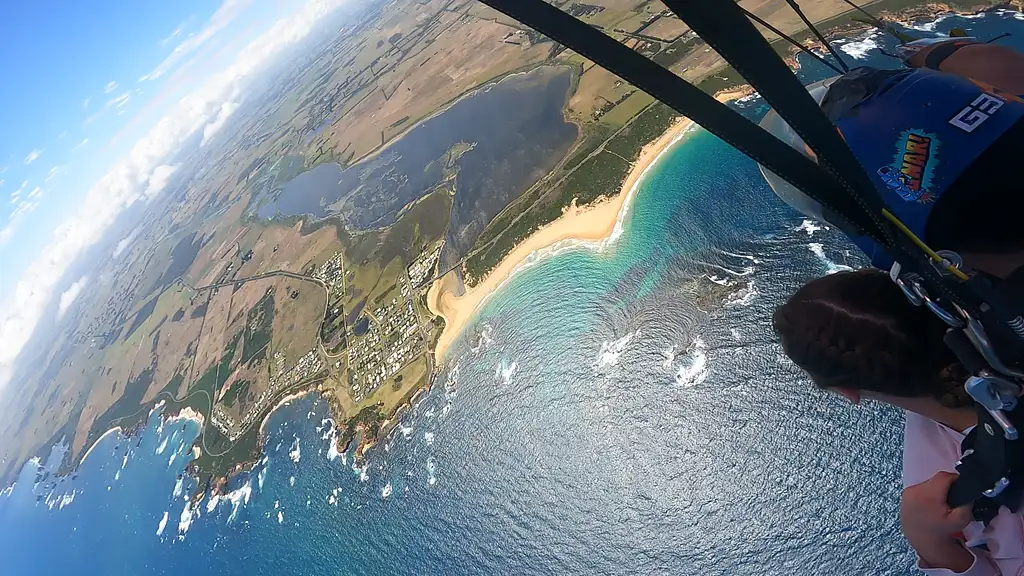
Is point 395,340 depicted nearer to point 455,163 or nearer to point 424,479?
point 424,479

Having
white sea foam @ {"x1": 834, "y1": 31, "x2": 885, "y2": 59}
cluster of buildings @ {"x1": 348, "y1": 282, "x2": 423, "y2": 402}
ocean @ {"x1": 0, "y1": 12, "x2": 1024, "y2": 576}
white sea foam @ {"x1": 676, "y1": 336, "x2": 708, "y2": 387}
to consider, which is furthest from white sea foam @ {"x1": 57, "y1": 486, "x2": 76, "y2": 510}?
white sea foam @ {"x1": 834, "y1": 31, "x2": 885, "y2": 59}

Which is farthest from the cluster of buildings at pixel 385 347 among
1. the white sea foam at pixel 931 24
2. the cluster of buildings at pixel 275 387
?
the white sea foam at pixel 931 24

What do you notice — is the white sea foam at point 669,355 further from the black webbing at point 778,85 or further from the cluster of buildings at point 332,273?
the cluster of buildings at point 332,273

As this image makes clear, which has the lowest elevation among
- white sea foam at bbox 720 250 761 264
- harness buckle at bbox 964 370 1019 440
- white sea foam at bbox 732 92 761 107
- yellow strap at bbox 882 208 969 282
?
white sea foam at bbox 720 250 761 264

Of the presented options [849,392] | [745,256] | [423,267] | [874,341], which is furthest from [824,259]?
[423,267]

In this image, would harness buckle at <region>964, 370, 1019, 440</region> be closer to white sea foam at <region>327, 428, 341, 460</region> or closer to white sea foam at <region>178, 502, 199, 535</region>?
white sea foam at <region>327, 428, 341, 460</region>

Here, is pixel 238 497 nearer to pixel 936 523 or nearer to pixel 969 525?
pixel 936 523
